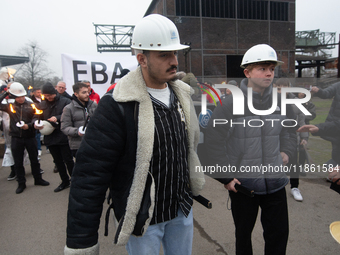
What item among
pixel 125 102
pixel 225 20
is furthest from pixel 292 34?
pixel 125 102

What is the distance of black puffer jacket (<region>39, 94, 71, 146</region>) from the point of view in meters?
4.50

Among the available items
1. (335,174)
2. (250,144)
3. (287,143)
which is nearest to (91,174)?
(250,144)

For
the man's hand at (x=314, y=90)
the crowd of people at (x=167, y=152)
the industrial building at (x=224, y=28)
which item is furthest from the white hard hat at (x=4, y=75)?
the industrial building at (x=224, y=28)

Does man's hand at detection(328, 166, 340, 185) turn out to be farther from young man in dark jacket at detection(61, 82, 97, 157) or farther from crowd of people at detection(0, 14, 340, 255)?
young man in dark jacket at detection(61, 82, 97, 157)

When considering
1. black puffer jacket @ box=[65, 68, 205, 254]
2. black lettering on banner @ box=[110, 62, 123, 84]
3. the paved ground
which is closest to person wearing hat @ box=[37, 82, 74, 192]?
the paved ground

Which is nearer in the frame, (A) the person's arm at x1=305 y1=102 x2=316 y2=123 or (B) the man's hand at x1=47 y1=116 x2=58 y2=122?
(A) the person's arm at x1=305 y1=102 x2=316 y2=123

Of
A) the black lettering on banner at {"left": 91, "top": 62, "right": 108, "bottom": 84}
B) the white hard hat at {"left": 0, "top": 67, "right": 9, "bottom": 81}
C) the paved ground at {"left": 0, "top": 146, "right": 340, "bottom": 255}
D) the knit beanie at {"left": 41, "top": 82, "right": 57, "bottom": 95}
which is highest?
the white hard hat at {"left": 0, "top": 67, "right": 9, "bottom": 81}

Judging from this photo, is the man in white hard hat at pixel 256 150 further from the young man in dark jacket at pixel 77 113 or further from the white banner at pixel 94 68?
the white banner at pixel 94 68

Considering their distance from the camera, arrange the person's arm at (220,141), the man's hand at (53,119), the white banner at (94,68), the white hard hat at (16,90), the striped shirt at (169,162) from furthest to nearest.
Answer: the white banner at (94,68)
the white hard hat at (16,90)
the man's hand at (53,119)
the person's arm at (220,141)
the striped shirt at (169,162)

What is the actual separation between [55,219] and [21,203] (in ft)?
3.53

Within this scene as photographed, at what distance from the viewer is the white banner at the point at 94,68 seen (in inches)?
208

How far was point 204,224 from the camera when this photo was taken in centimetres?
320

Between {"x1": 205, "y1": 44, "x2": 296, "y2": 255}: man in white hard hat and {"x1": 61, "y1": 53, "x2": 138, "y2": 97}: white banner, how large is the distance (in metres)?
4.05

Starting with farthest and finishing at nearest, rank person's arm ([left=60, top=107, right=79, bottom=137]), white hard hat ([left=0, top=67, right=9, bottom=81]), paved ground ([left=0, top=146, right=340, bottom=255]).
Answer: white hard hat ([left=0, top=67, right=9, bottom=81]) < person's arm ([left=60, top=107, right=79, bottom=137]) < paved ground ([left=0, top=146, right=340, bottom=255])
